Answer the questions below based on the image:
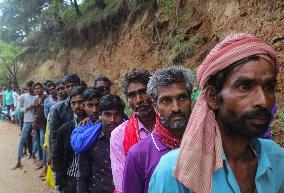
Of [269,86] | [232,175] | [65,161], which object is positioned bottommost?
[65,161]

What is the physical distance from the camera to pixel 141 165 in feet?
7.20

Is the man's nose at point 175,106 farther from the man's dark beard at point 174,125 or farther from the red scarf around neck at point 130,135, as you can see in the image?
the red scarf around neck at point 130,135

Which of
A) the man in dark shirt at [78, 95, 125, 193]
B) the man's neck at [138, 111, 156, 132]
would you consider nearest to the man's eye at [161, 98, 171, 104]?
the man's neck at [138, 111, 156, 132]

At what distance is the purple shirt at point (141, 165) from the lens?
2.18 m

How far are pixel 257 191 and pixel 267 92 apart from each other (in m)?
0.41

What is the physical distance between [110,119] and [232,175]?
2.02m

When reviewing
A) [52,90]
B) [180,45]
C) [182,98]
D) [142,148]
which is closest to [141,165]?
[142,148]

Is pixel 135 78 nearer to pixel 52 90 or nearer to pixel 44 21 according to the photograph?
pixel 52 90

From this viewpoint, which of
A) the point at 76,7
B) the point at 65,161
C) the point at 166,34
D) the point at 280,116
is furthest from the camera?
the point at 76,7

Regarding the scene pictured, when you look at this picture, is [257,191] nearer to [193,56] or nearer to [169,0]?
[193,56]

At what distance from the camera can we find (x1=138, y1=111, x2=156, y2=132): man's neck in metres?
2.87

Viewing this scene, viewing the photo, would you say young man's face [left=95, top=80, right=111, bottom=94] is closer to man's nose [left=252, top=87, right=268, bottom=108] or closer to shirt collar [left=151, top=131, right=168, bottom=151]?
shirt collar [left=151, top=131, right=168, bottom=151]

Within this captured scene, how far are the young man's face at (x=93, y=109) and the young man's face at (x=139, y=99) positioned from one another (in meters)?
0.92

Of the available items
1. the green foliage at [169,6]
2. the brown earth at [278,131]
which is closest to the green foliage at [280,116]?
the brown earth at [278,131]
